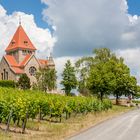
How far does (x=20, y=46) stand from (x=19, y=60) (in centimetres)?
481

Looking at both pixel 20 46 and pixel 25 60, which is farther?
pixel 20 46

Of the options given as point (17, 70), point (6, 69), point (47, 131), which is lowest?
point (47, 131)

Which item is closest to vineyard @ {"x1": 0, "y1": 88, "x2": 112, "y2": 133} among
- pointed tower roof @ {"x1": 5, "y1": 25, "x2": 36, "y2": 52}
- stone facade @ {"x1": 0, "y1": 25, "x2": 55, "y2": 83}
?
stone facade @ {"x1": 0, "y1": 25, "x2": 55, "y2": 83}

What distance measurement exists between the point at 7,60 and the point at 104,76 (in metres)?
48.7

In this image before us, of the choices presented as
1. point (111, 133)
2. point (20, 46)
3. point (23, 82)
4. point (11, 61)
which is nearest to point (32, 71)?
point (11, 61)

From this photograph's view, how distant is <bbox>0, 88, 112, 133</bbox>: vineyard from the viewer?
2784 cm

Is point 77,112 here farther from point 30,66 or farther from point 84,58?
point 30,66

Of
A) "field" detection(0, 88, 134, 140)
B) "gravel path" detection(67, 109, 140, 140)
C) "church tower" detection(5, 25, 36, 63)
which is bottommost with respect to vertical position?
"gravel path" detection(67, 109, 140, 140)

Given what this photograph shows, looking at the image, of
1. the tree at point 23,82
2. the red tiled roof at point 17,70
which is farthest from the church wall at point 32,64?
the tree at point 23,82

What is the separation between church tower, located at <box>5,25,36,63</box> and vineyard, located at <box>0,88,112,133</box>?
61.6m

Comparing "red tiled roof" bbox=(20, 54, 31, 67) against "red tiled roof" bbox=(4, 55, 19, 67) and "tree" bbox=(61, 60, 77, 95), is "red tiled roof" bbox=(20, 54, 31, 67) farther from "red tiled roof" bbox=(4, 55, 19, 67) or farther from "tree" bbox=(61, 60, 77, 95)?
"tree" bbox=(61, 60, 77, 95)

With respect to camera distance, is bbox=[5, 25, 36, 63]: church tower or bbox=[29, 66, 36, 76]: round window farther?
bbox=[5, 25, 36, 63]: church tower

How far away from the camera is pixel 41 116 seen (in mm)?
40875

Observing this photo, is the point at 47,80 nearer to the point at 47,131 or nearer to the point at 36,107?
the point at 36,107
